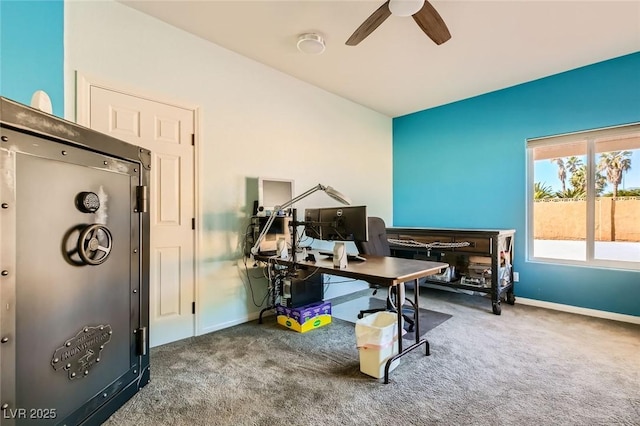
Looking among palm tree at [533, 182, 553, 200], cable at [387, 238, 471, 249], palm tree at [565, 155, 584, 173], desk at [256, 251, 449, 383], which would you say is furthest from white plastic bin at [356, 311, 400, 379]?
palm tree at [565, 155, 584, 173]

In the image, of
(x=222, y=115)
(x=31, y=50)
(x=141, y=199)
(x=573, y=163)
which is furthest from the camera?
(x=573, y=163)

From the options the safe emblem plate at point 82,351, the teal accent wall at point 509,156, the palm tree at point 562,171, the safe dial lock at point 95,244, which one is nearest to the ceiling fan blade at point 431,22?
the teal accent wall at point 509,156

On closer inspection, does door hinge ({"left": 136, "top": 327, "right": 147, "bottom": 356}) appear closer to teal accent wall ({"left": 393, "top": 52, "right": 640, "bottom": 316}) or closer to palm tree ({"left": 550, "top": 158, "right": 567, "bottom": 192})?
teal accent wall ({"left": 393, "top": 52, "right": 640, "bottom": 316})

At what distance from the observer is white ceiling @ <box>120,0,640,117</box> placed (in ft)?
7.65

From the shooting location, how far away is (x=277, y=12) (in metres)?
2.38

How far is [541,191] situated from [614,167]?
0.69 m

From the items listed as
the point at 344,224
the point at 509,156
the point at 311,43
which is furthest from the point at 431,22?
the point at 509,156

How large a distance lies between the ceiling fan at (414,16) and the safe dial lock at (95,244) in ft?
6.96

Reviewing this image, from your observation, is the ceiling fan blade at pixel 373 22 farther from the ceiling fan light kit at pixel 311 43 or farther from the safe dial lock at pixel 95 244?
the safe dial lock at pixel 95 244

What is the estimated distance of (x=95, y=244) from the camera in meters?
1.38

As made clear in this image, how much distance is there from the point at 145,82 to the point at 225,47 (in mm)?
882

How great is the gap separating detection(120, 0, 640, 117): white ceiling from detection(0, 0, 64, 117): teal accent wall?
0.61m

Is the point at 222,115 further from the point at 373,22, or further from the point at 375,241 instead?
the point at 375,241

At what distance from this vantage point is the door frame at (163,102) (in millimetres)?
2123
